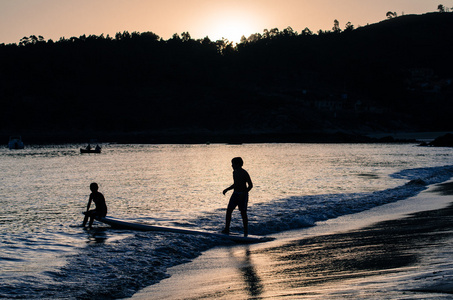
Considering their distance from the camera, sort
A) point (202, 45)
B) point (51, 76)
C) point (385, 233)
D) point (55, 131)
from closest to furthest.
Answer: point (385, 233)
point (55, 131)
point (51, 76)
point (202, 45)

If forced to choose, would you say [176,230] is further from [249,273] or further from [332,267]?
[332,267]

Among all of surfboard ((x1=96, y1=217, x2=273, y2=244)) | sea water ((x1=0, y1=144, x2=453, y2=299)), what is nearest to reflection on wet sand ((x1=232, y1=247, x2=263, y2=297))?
surfboard ((x1=96, y1=217, x2=273, y2=244))

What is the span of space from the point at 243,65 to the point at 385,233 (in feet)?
556

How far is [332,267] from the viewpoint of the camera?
9.70 metres

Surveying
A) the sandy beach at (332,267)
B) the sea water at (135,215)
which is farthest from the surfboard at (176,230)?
the sandy beach at (332,267)

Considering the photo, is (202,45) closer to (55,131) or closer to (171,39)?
(171,39)

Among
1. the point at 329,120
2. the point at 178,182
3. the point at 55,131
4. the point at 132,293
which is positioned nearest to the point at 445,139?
the point at 329,120

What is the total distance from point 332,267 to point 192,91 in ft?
481

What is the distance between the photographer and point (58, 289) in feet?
30.7

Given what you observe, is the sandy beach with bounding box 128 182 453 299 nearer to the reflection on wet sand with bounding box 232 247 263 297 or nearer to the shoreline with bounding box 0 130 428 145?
the reflection on wet sand with bounding box 232 247 263 297

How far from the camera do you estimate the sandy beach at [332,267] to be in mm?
7676

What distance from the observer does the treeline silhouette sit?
136 meters

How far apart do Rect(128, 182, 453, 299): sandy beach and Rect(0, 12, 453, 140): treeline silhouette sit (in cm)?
11380

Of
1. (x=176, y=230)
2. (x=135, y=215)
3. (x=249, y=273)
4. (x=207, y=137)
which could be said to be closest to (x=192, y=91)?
(x=207, y=137)
